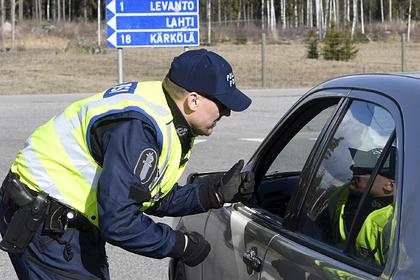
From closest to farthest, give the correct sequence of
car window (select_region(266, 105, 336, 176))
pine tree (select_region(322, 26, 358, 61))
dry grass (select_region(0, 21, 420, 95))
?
car window (select_region(266, 105, 336, 176))
dry grass (select_region(0, 21, 420, 95))
pine tree (select_region(322, 26, 358, 61))

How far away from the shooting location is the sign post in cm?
1789

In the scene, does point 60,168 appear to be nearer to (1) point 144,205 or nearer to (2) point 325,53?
(1) point 144,205

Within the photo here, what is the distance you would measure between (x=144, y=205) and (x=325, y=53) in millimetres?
32581

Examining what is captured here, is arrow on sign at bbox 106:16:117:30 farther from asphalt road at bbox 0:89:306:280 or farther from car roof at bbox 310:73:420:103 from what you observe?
car roof at bbox 310:73:420:103

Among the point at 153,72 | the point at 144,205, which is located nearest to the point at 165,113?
the point at 144,205

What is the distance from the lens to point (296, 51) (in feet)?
139

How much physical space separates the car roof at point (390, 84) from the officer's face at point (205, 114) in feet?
1.48

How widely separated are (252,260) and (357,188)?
50 centimetres

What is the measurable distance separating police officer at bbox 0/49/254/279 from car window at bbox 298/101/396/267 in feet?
1.37

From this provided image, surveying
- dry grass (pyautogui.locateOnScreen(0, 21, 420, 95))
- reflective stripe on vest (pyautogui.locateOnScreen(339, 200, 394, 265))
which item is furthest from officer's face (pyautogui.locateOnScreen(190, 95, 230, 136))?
dry grass (pyautogui.locateOnScreen(0, 21, 420, 95))

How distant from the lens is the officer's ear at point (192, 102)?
10.6ft

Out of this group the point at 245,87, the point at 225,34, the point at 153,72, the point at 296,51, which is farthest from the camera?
the point at 225,34

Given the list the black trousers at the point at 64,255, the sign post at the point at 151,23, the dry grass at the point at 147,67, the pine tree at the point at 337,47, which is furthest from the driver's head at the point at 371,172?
the pine tree at the point at 337,47

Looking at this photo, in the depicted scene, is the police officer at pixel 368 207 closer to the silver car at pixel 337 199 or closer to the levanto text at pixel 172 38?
the silver car at pixel 337 199
